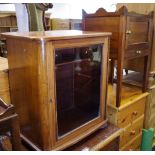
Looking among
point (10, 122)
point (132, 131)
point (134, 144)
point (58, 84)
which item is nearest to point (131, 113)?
point (132, 131)

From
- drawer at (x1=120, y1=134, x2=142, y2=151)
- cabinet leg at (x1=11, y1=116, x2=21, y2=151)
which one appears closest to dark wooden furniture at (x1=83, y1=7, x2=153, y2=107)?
drawer at (x1=120, y1=134, x2=142, y2=151)

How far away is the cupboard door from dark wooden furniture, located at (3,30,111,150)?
0.27 m

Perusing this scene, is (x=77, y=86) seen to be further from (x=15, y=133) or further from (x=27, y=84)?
(x=15, y=133)

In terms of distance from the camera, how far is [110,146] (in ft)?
3.77

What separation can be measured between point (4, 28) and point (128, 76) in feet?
12.7

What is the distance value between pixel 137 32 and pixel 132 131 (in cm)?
73

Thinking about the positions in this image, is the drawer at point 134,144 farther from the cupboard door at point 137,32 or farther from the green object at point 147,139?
the cupboard door at point 137,32

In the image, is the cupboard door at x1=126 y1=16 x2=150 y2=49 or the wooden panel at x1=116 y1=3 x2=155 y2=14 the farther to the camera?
the wooden panel at x1=116 y1=3 x2=155 y2=14

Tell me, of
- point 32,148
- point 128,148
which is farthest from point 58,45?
point 128,148

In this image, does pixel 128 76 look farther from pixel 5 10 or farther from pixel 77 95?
pixel 5 10

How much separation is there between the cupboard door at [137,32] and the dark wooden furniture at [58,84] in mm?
269

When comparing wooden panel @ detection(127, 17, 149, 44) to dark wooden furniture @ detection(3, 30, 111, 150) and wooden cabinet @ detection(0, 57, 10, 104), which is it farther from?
wooden cabinet @ detection(0, 57, 10, 104)

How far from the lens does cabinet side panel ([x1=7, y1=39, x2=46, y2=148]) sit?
0.77 metres

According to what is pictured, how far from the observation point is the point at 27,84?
2.80ft
